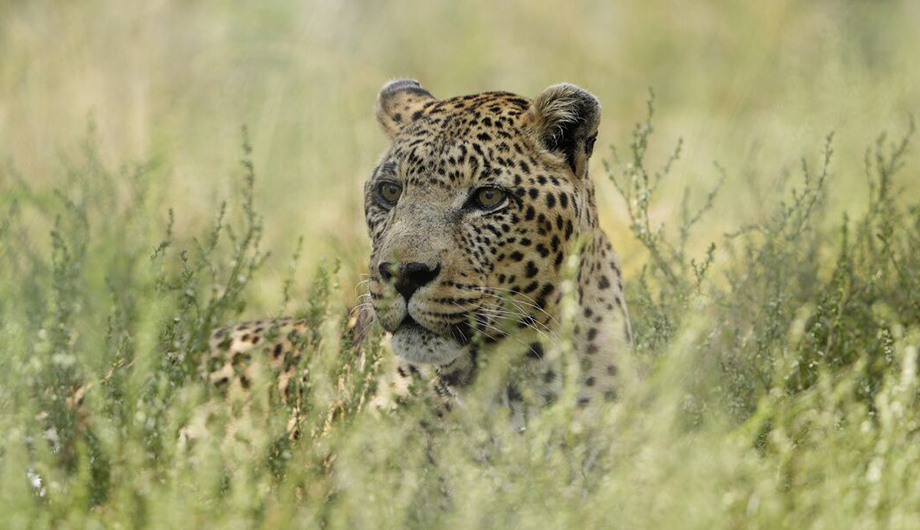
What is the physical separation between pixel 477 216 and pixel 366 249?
280cm

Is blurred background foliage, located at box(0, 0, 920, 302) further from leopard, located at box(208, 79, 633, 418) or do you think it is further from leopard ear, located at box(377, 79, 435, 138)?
leopard, located at box(208, 79, 633, 418)

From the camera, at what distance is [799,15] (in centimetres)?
1315

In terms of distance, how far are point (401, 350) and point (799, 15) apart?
391 inches

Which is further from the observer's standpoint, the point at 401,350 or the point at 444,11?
the point at 444,11

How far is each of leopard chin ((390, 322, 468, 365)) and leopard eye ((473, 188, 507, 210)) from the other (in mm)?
573

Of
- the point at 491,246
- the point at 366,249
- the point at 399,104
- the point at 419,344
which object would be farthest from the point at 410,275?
the point at 366,249

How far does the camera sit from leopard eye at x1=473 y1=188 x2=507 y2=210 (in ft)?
15.5

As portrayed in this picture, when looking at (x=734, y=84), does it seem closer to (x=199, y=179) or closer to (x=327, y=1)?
(x=327, y=1)

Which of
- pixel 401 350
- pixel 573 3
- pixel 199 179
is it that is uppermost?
pixel 573 3

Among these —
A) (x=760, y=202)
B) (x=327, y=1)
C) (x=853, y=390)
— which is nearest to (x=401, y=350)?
(x=853, y=390)

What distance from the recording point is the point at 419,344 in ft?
14.5

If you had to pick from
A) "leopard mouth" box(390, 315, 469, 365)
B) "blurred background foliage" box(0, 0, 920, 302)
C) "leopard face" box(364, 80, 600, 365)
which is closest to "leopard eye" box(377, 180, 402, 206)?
"leopard face" box(364, 80, 600, 365)

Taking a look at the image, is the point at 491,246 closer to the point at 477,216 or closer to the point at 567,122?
the point at 477,216

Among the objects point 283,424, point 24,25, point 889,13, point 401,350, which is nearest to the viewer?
point 283,424
